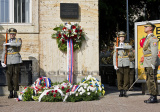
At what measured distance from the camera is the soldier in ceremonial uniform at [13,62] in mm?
8602

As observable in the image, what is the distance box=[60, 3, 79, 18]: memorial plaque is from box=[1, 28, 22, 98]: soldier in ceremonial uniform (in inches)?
63.2

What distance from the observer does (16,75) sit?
8.67 metres

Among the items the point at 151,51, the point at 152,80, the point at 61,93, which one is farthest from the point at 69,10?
the point at 152,80

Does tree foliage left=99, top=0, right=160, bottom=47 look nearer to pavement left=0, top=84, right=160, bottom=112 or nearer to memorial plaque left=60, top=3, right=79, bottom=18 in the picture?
memorial plaque left=60, top=3, right=79, bottom=18

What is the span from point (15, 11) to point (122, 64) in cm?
370

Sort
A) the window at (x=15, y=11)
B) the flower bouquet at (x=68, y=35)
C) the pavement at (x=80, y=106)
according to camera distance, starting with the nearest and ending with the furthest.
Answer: the pavement at (x=80, y=106) < the flower bouquet at (x=68, y=35) < the window at (x=15, y=11)

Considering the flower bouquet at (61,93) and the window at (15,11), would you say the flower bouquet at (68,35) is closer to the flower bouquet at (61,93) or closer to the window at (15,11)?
the window at (15,11)

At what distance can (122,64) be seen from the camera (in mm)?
8914

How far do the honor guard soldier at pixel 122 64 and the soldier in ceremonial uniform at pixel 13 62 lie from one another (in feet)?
9.03

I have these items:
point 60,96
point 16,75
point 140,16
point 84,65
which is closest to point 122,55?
point 84,65

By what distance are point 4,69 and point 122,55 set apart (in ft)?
11.5

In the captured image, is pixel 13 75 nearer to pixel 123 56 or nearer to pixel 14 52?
pixel 14 52

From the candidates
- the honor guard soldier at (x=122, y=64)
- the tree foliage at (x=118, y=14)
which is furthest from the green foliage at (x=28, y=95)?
the tree foliage at (x=118, y=14)

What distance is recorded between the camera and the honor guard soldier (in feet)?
29.3
